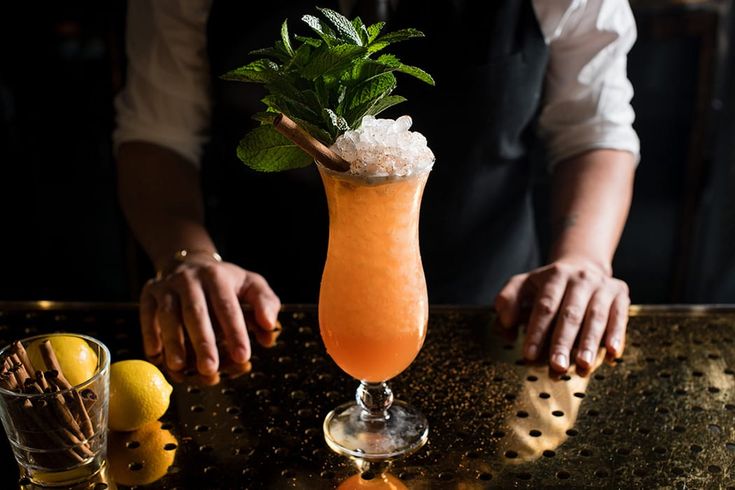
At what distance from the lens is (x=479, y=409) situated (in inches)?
57.2

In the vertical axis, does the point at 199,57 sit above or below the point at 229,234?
above

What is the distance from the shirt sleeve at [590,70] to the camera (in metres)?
2.01

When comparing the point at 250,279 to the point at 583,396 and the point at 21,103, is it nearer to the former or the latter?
the point at 583,396

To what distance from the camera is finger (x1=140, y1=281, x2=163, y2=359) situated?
1.62 m

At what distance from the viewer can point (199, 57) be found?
6.88 feet

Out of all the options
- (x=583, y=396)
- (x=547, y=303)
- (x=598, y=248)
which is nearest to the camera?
(x=583, y=396)

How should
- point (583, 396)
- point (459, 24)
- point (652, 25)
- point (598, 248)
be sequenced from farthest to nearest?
point (652, 25) < point (459, 24) < point (598, 248) < point (583, 396)

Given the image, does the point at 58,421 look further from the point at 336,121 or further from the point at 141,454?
the point at 336,121

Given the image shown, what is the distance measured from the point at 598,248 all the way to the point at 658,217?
1.69 meters

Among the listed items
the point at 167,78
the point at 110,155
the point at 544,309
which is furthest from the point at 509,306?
the point at 110,155

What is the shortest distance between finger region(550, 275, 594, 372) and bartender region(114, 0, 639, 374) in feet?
0.37

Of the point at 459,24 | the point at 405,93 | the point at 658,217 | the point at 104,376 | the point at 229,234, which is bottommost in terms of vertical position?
the point at 658,217

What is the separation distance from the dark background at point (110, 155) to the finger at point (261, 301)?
1.49m

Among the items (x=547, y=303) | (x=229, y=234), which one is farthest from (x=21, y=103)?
(x=547, y=303)
